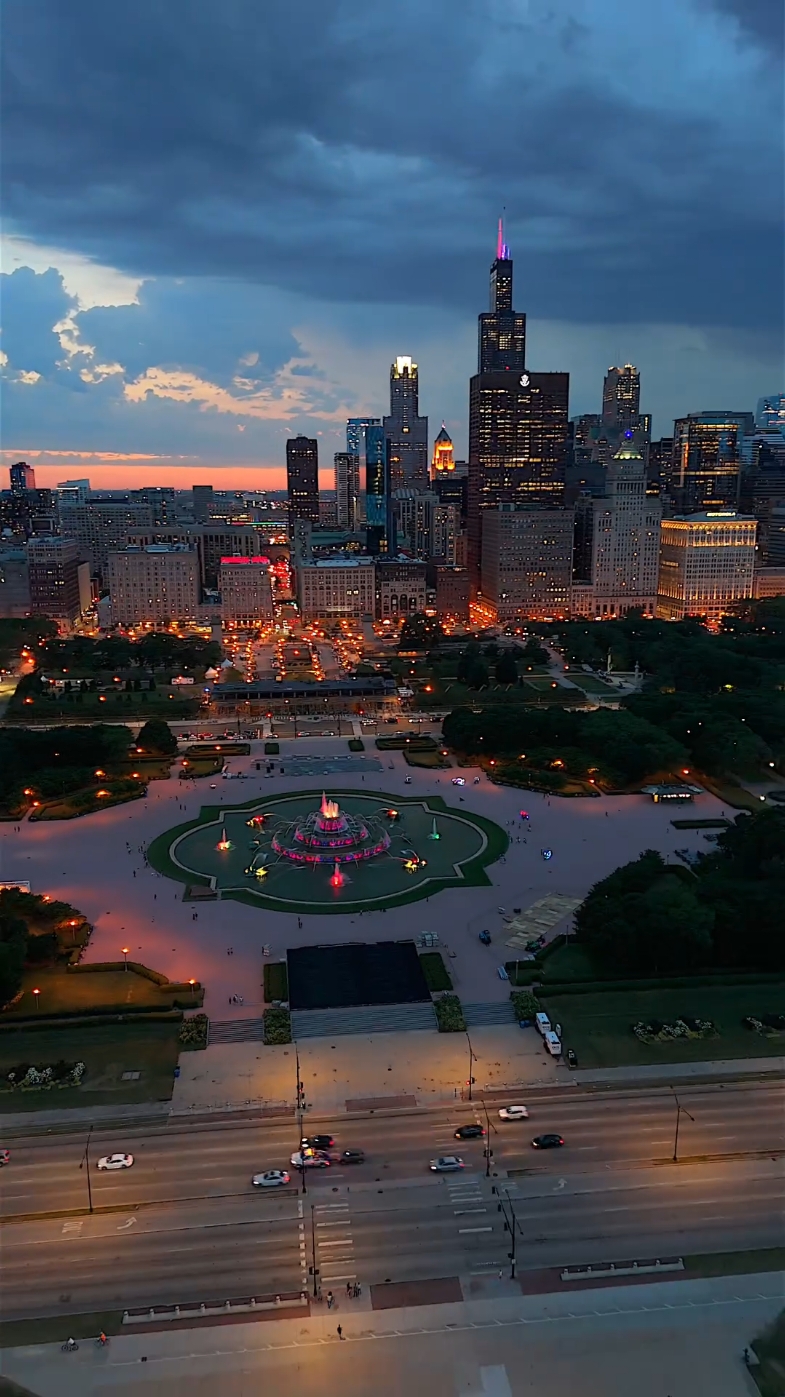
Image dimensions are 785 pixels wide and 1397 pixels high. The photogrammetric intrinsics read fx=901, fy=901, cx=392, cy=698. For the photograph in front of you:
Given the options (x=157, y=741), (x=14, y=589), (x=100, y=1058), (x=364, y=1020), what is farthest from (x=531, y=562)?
(x=100, y=1058)

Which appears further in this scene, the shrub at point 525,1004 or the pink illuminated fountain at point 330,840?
the pink illuminated fountain at point 330,840

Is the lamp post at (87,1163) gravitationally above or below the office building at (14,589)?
below

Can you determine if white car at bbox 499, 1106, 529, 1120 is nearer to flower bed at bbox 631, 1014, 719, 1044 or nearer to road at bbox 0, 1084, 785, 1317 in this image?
road at bbox 0, 1084, 785, 1317

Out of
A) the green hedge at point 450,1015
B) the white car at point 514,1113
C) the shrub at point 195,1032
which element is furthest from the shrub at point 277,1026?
the white car at point 514,1113

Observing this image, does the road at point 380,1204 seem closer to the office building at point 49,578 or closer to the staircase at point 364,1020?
the staircase at point 364,1020

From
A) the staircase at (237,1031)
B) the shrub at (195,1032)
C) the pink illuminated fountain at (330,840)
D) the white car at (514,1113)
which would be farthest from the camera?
the pink illuminated fountain at (330,840)

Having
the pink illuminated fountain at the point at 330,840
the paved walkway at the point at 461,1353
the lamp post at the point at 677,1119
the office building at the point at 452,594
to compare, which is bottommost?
the paved walkway at the point at 461,1353

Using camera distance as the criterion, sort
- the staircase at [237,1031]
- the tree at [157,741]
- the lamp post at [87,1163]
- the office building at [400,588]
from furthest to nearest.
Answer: the office building at [400,588] → the tree at [157,741] → the staircase at [237,1031] → the lamp post at [87,1163]

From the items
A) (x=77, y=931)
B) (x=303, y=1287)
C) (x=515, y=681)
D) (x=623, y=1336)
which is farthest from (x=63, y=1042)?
(x=515, y=681)
